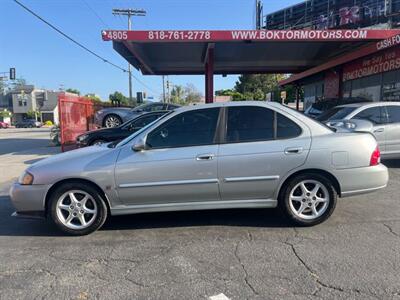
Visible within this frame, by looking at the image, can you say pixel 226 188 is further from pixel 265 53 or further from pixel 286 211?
pixel 265 53

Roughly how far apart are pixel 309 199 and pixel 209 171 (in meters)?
1.37

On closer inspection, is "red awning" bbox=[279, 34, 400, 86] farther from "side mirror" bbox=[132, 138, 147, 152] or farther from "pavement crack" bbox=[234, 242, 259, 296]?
"pavement crack" bbox=[234, 242, 259, 296]

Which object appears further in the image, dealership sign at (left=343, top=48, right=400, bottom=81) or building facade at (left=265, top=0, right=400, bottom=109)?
building facade at (left=265, top=0, right=400, bottom=109)

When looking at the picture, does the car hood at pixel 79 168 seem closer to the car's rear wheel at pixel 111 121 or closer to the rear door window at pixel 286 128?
the rear door window at pixel 286 128

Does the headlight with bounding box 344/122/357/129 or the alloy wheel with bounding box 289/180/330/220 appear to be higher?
the headlight with bounding box 344/122/357/129

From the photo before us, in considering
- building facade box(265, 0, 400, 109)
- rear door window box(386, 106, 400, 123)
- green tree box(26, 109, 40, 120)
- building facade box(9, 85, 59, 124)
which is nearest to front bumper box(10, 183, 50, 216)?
rear door window box(386, 106, 400, 123)

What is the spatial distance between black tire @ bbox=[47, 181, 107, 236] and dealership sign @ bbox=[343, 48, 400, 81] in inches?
529

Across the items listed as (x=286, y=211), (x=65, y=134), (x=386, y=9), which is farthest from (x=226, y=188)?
(x=386, y=9)

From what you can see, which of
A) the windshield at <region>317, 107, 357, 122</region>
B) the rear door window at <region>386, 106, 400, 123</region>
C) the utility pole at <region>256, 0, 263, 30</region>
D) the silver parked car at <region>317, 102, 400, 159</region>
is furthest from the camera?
the utility pole at <region>256, 0, 263, 30</region>

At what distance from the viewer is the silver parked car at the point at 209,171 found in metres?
4.68

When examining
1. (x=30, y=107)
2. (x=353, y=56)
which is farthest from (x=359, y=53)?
(x=30, y=107)

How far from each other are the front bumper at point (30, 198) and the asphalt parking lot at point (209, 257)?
380 millimetres

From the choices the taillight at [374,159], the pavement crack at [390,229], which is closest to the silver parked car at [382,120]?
the taillight at [374,159]

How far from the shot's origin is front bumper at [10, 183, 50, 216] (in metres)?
4.68
